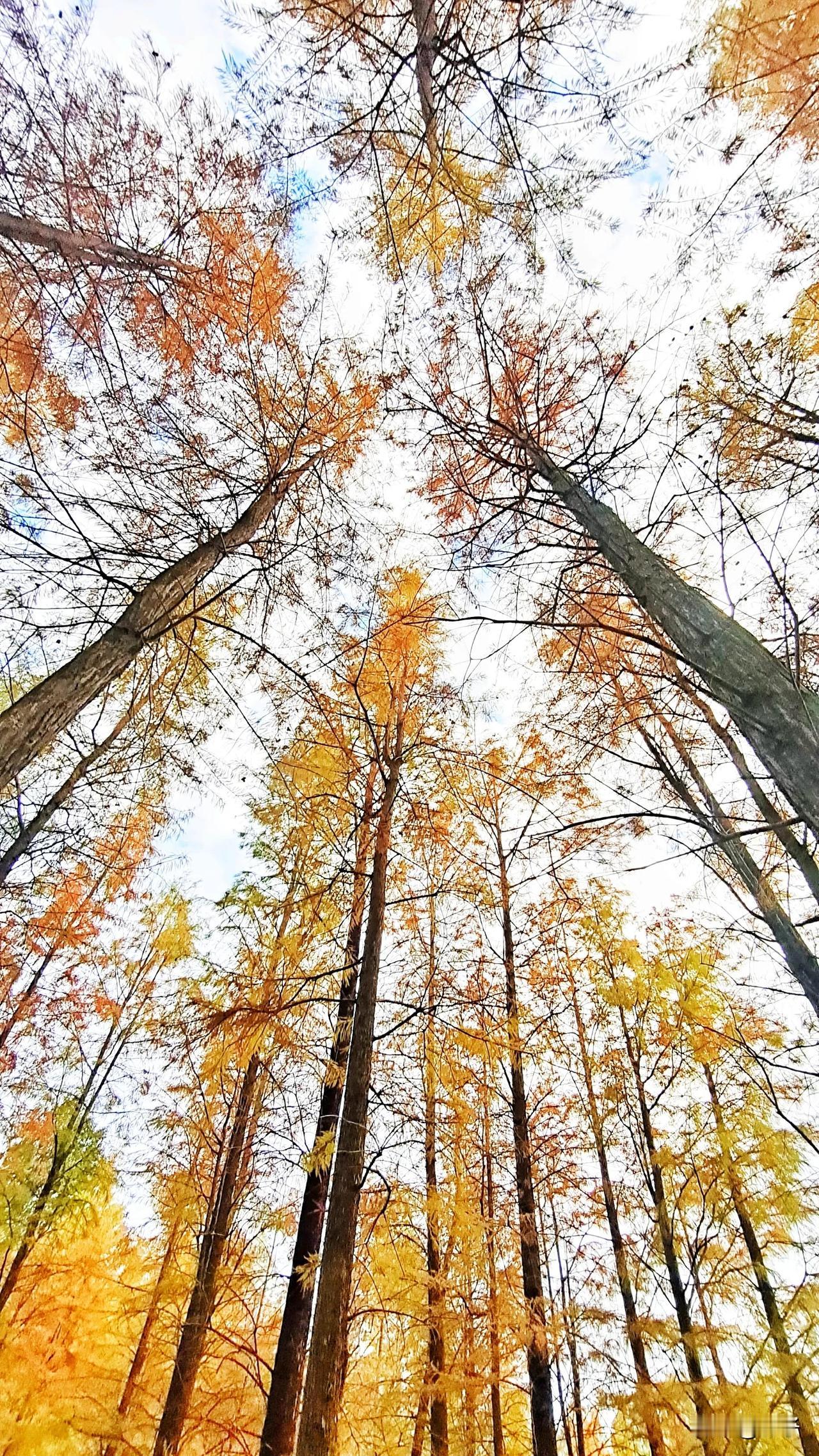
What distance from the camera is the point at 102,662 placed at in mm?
3027

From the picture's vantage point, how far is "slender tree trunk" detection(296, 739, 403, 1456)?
222cm

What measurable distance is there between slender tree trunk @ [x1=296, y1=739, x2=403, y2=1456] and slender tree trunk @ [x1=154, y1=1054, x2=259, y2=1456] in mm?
1339

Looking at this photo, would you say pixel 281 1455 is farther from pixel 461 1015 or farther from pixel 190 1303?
pixel 461 1015

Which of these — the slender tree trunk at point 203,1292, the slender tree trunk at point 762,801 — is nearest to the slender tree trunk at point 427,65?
the slender tree trunk at point 762,801

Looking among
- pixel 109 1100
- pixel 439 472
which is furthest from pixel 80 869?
pixel 439 472

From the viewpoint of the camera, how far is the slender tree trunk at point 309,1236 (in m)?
3.86

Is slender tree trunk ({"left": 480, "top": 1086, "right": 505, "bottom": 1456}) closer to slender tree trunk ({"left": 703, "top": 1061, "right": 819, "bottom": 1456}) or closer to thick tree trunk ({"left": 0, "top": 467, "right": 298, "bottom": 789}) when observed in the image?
slender tree trunk ({"left": 703, "top": 1061, "right": 819, "bottom": 1456})

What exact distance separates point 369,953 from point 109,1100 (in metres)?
5.90

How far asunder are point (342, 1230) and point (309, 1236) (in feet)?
8.51

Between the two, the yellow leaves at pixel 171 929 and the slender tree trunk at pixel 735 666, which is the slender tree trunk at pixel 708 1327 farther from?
the yellow leaves at pixel 171 929

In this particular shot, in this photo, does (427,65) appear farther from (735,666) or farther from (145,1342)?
(145,1342)

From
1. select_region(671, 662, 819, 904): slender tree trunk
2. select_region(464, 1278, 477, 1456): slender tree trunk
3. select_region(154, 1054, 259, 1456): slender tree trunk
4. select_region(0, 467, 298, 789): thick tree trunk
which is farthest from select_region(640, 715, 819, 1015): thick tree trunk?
select_region(464, 1278, 477, 1456): slender tree trunk

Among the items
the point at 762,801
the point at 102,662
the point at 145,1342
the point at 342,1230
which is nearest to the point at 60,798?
the point at 102,662

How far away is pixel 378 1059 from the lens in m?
4.29
